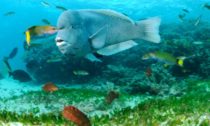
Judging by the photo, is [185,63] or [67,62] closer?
[185,63]

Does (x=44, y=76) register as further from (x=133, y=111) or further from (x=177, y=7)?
(x=177, y=7)

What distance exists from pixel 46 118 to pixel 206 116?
3.18 metres

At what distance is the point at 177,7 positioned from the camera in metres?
64.9

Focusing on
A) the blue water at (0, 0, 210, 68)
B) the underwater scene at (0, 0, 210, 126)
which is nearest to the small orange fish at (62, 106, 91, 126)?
the underwater scene at (0, 0, 210, 126)

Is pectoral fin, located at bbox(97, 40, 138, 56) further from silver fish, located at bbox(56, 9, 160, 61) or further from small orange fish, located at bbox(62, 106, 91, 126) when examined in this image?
small orange fish, located at bbox(62, 106, 91, 126)

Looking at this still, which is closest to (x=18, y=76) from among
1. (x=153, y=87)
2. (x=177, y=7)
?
A: (x=153, y=87)

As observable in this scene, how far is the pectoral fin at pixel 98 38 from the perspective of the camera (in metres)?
4.41

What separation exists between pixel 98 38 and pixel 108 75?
46.6ft

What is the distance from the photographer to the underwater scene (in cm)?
456

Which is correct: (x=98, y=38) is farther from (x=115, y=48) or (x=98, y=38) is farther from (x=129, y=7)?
(x=129, y=7)

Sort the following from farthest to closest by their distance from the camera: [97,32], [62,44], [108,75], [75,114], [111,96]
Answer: [108,75], [111,96], [75,114], [97,32], [62,44]

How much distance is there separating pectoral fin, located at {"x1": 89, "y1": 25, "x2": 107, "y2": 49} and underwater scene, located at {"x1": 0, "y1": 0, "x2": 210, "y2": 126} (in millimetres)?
13

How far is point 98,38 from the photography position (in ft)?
14.6

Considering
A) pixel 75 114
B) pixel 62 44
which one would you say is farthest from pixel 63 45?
Result: pixel 75 114
